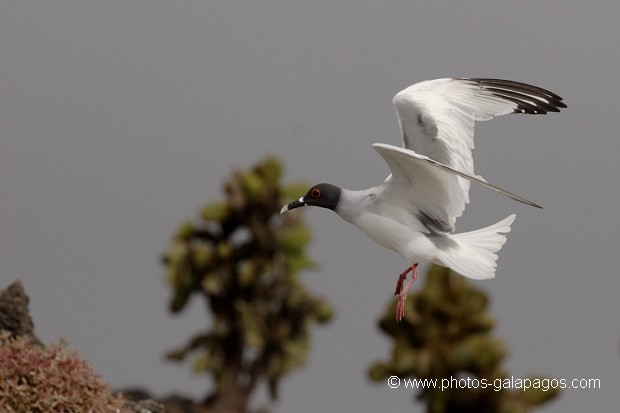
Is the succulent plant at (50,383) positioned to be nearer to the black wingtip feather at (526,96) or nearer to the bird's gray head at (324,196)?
the bird's gray head at (324,196)

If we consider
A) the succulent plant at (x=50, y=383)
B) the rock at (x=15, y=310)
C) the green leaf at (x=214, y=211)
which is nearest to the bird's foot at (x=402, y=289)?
the succulent plant at (x=50, y=383)

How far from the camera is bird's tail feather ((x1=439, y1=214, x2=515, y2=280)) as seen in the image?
7.07 meters

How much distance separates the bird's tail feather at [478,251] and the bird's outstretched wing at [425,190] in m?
0.20

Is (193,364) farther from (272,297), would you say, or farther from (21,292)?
(21,292)

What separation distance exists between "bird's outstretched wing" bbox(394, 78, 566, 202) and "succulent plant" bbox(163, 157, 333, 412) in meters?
4.57

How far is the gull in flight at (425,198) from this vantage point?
23.2ft

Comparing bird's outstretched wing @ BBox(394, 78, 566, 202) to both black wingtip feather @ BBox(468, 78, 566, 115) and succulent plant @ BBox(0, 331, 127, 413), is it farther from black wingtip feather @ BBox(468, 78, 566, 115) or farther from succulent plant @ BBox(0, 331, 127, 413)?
succulent plant @ BBox(0, 331, 127, 413)

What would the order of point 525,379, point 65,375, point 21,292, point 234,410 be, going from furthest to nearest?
point 234,410
point 525,379
point 21,292
point 65,375

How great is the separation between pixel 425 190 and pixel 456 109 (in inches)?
40.6

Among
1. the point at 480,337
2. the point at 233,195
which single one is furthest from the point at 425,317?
the point at 233,195

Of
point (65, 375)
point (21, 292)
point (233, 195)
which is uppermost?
point (233, 195)

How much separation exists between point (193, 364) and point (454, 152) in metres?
5.93

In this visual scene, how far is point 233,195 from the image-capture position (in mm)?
12375

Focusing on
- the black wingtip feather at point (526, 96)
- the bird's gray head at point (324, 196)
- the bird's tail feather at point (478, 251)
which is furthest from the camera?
the black wingtip feather at point (526, 96)
